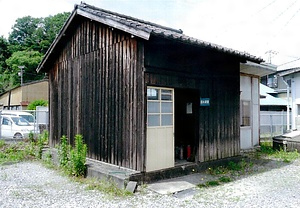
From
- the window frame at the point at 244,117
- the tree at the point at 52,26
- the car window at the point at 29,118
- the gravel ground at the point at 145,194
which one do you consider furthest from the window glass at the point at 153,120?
the tree at the point at 52,26

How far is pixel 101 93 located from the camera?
22.4 feet

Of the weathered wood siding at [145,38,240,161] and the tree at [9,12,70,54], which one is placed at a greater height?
the tree at [9,12,70,54]

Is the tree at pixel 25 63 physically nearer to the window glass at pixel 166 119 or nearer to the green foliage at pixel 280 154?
the green foliage at pixel 280 154

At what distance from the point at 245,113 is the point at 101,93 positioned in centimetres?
619

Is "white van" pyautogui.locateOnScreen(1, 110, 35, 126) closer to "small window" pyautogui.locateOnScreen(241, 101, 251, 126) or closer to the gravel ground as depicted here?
the gravel ground

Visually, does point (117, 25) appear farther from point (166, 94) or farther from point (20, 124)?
point (20, 124)

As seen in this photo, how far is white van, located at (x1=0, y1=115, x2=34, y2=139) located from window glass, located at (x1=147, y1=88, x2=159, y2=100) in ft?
25.9

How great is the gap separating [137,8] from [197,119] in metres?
5.40

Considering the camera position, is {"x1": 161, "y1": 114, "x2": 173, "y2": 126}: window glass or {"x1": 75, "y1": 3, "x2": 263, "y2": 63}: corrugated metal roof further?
Answer: {"x1": 161, "y1": 114, "x2": 173, "y2": 126}: window glass

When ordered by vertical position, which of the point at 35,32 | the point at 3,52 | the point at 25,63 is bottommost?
the point at 25,63

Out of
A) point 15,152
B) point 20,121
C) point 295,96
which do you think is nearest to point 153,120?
point 15,152

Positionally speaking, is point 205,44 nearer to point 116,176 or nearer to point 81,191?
point 116,176

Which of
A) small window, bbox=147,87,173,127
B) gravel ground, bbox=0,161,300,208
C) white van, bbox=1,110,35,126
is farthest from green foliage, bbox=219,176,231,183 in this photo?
white van, bbox=1,110,35,126

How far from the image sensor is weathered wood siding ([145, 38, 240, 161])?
594 centimetres
